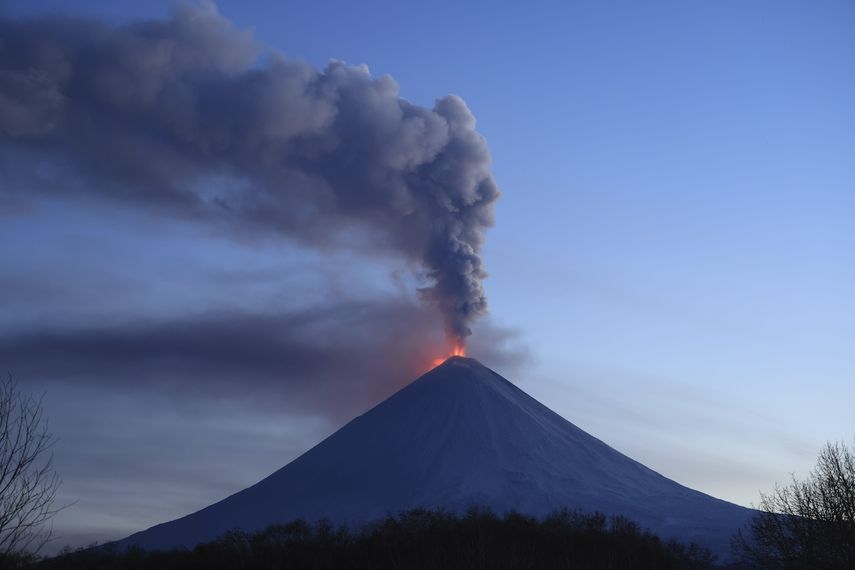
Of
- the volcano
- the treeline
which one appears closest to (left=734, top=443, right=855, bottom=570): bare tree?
the treeline

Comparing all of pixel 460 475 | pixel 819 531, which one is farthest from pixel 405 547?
pixel 460 475

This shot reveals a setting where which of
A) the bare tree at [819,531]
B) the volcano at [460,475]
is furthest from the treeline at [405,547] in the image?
the volcano at [460,475]

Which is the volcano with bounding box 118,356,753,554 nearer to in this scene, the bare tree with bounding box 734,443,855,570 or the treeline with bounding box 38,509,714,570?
the treeline with bounding box 38,509,714,570

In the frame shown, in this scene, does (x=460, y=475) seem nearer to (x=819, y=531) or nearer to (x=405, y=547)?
(x=405, y=547)

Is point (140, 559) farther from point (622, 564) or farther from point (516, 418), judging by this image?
point (516, 418)

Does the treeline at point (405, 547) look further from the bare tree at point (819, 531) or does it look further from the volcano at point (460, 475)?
the volcano at point (460, 475)

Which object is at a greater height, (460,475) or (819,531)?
(460,475)
